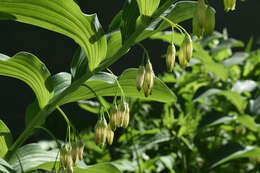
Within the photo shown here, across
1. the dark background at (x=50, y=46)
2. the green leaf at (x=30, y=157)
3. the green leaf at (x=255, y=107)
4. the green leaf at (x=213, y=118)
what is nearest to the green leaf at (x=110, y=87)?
the green leaf at (x=30, y=157)

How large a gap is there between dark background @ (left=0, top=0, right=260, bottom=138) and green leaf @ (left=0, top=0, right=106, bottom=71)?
2200 millimetres

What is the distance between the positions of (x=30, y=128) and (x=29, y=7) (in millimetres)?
202

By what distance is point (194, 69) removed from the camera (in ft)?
4.33

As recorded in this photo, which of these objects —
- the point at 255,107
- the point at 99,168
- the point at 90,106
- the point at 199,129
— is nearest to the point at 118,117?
the point at 99,168

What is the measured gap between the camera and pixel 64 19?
1.49 feet

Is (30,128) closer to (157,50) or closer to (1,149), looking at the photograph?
(1,149)

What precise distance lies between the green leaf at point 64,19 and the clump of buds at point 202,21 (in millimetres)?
135

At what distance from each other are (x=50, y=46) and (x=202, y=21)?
275cm

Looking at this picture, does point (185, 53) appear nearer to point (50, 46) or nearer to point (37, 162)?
point (37, 162)

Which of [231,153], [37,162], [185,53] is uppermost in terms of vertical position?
[185,53]

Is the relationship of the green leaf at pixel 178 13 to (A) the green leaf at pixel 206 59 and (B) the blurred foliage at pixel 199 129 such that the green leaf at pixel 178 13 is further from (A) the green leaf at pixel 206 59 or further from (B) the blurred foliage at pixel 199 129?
(A) the green leaf at pixel 206 59

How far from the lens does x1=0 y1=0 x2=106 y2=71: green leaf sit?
420mm

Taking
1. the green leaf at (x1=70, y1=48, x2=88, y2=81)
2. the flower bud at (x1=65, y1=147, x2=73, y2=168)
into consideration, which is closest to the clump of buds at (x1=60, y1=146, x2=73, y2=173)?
the flower bud at (x1=65, y1=147, x2=73, y2=168)

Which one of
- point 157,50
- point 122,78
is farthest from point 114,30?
point 157,50
